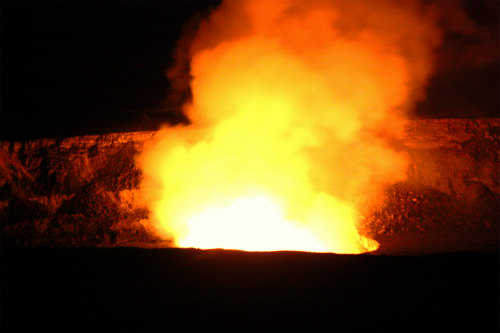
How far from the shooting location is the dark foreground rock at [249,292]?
9.32ft

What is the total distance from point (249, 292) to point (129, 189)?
4979 millimetres

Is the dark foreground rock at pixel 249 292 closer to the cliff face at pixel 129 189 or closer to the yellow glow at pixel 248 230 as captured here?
the yellow glow at pixel 248 230

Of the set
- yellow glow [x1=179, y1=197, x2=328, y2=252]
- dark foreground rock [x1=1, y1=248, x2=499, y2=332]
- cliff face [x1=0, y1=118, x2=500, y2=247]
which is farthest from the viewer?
cliff face [x1=0, y1=118, x2=500, y2=247]

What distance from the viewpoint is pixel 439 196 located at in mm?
7059

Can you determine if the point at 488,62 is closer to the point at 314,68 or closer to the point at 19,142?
the point at 314,68

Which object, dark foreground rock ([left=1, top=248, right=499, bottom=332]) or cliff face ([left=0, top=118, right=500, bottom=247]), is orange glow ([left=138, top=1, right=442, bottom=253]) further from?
dark foreground rock ([left=1, top=248, right=499, bottom=332])

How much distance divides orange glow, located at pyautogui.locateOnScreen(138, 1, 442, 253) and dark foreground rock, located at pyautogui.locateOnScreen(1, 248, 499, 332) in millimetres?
3482

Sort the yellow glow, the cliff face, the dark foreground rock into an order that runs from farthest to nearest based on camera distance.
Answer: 1. the cliff face
2. the yellow glow
3. the dark foreground rock

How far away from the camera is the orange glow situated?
284 inches

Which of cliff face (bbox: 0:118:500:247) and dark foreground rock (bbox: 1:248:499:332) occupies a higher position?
cliff face (bbox: 0:118:500:247)

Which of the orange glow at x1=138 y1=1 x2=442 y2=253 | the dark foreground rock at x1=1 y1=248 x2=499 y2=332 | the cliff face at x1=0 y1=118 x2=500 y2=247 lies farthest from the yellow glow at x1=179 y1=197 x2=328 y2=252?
the dark foreground rock at x1=1 y1=248 x2=499 y2=332

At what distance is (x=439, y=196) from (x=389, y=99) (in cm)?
222

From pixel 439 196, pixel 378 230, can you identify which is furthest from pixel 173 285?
pixel 439 196

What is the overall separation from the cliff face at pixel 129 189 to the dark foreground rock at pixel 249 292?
123 inches
